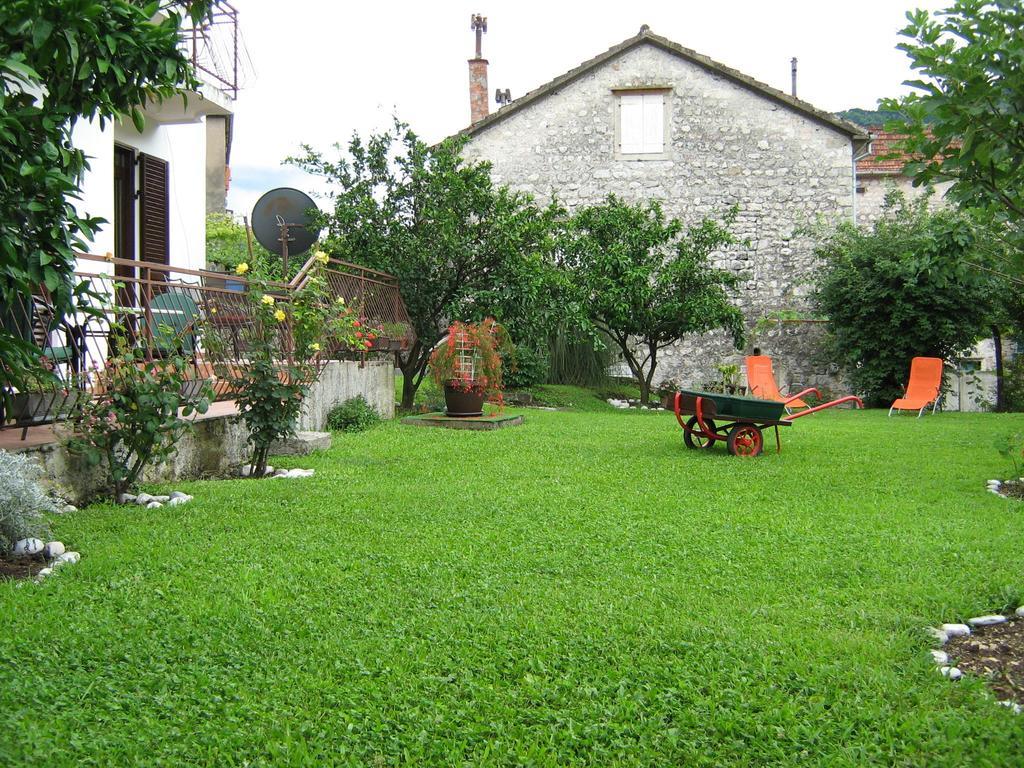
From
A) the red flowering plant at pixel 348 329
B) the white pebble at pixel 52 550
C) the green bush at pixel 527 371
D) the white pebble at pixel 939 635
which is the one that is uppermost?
the red flowering plant at pixel 348 329

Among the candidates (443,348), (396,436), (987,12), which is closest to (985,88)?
(987,12)

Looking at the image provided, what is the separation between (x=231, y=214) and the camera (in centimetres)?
3291

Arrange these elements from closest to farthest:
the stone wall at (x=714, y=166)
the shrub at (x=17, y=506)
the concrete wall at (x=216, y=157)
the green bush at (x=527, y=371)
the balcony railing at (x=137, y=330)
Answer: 1. the shrub at (x=17, y=506)
2. the balcony railing at (x=137, y=330)
3. the green bush at (x=527, y=371)
4. the stone wall at (x=714, y=166)
5. the concrete wall at (x=216, y=157)

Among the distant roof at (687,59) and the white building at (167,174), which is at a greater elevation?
the distant roof at (687,59)

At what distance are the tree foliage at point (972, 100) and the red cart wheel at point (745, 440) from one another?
5464 millimetres

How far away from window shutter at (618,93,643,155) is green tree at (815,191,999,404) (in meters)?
4.56

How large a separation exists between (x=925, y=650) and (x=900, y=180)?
23.8 metres

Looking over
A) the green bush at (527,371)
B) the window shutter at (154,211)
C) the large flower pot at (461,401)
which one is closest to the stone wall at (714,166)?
the green bush at (527,371)

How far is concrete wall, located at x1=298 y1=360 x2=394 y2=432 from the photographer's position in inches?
388

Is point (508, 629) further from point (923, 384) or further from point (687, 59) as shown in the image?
point (687, 59)

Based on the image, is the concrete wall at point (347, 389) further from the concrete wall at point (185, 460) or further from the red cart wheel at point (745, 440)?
the red cart wheel at point (745, 440)

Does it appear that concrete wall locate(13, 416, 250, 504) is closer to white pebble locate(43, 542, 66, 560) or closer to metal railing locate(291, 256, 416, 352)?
white pebble locate(43, 542, 66, 560)

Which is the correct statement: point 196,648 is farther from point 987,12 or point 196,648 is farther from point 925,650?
point 987,12

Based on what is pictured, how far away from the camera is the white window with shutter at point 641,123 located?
62.2 ft
